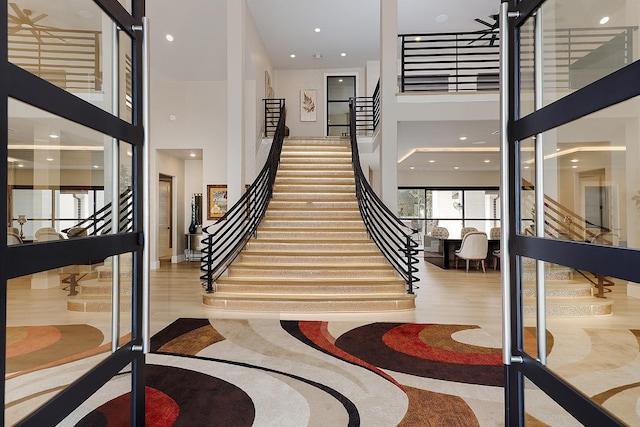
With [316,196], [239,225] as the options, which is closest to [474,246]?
[316,196]

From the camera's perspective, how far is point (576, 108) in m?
1.19

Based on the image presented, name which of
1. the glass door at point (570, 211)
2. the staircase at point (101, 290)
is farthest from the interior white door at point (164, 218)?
the glass door at point (570, 211)

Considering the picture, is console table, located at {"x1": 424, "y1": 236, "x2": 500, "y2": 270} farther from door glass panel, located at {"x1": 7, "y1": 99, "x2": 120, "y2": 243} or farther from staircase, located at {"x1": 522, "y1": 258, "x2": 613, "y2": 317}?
door glass panel, located at {"x1": 7, "y1": 99, "x2": 120, "y2": 243}

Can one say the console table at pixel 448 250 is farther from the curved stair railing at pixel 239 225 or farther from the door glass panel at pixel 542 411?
the door glass panel at pixel 542 411

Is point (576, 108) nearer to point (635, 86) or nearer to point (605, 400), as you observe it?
point (635, 86)

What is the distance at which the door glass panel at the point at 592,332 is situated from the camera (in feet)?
3.33

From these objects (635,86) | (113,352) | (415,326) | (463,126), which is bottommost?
(415,326)

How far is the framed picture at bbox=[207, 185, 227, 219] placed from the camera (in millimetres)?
8797

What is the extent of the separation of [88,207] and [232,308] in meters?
3.37

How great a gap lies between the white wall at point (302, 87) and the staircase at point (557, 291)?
11016mm

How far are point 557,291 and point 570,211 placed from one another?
1.02 ft

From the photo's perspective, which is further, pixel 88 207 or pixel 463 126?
pixel 463 126

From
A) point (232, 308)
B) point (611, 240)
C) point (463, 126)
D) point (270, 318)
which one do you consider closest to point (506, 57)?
point (611, 240)

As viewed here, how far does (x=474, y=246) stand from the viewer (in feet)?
26.8
